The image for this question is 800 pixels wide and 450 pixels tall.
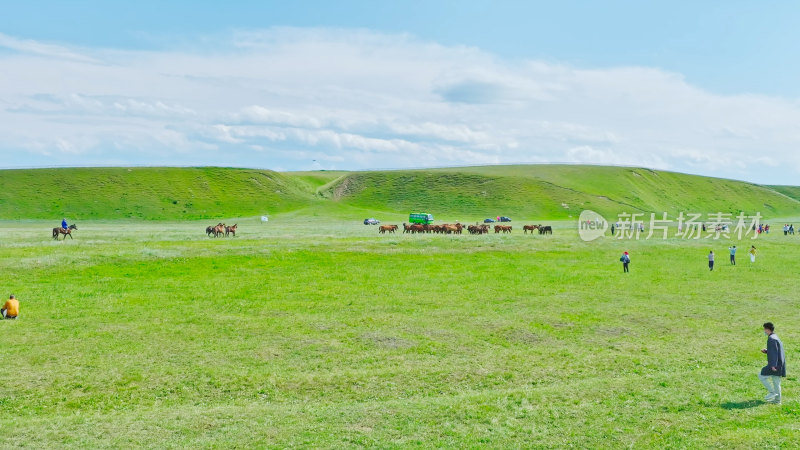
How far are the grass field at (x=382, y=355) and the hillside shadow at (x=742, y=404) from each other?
57 millimetres

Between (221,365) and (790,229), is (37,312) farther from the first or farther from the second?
(790,229)

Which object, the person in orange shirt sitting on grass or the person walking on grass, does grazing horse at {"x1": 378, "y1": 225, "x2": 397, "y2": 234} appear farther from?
the person walking on grass

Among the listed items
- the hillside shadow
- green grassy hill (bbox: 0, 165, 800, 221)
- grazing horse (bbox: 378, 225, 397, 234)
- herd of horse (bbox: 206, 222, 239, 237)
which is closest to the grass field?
the hillside shadow

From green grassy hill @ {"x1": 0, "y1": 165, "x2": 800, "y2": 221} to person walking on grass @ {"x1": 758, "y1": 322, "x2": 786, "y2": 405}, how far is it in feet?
424

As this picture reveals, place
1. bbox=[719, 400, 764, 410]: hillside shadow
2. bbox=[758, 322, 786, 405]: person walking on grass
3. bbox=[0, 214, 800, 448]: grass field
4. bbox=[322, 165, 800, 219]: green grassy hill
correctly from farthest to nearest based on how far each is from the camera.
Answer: bbox=[322, 165, 800, 219]: green grassy hill
bbox=[719, 400, 764, 410]: hillside shadow
bbox=[758, 322, 786, 405]: person walking on grass
bbox=[0, 214, 800, 448]: grass field

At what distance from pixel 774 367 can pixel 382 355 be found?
1297 centimetres

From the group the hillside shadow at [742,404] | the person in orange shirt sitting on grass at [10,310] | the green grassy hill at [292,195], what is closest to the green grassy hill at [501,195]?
the green grassy hill at [292,195]

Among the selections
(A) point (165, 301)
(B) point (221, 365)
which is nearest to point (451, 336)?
(B) point (221, 365)

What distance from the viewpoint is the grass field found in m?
14.7

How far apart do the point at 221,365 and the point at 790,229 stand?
100 metres

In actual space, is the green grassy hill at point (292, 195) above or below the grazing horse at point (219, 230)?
above

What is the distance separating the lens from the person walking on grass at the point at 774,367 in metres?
15.6

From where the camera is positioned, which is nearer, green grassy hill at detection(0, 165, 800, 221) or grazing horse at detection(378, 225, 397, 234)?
grazing horse at detection(378, 225, 397, 234)

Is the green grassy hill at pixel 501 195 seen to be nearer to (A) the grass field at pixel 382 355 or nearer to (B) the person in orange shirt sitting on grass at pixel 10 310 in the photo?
(A) the grass field at pixel 382 355
